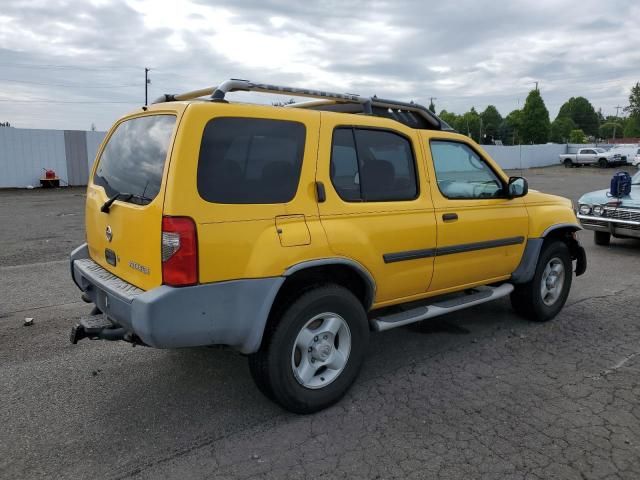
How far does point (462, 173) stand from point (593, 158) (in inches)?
1772

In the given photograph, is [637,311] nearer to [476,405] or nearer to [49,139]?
[476,405]

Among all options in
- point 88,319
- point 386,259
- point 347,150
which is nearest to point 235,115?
point 347,150

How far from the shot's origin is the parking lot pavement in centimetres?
285

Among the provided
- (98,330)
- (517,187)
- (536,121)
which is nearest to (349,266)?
(98,330)

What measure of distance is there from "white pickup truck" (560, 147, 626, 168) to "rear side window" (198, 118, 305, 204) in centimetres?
4590

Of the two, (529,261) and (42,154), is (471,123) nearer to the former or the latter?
(42,154)

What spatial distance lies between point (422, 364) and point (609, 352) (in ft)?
5.47

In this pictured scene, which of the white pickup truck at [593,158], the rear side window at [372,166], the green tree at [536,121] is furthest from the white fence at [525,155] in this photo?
the rear side window at [372,166]

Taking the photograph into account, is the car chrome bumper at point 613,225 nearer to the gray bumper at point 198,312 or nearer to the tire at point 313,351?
the tire at point 313,351

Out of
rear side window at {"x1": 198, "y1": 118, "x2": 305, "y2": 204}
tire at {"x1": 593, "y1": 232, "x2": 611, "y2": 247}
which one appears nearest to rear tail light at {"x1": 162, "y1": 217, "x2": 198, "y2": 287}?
rear side window at {"x1": 198, "y1": 118, "x2": 305, "y2": 204}

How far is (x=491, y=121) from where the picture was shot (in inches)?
4781

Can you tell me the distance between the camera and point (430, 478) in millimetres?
2729

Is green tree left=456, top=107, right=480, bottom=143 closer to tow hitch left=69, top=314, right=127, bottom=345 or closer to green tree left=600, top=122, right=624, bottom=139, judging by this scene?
green tree left=600, top=122, right=624, bottom=139


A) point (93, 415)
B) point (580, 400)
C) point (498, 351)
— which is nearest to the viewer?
point (93, 415)
